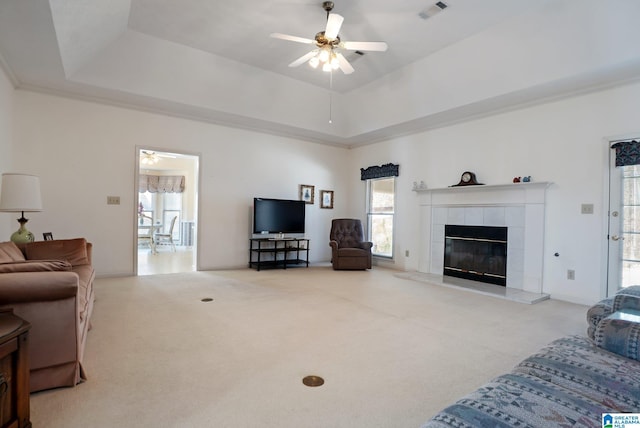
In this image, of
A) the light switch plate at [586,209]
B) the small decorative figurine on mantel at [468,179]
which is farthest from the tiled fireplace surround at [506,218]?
the light switch plate at [586,209]

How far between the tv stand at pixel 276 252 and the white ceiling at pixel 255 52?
2.34 m

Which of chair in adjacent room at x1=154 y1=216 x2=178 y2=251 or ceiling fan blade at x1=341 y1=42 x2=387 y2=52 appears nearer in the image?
ceiling fan blade at x1=341 y1=42 x2=387 y2=52

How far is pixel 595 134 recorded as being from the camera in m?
4.25

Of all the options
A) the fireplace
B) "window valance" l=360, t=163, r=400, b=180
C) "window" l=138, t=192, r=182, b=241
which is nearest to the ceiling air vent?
"window valance" l=360, t=163, r=400, b=180

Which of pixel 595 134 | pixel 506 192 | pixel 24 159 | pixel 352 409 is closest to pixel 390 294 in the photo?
pixel 506 192

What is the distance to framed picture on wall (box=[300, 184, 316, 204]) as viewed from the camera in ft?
23.9

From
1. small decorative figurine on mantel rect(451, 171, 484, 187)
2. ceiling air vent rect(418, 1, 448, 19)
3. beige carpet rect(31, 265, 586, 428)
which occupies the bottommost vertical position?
beige carpet rect(31, 265, 586, 428)

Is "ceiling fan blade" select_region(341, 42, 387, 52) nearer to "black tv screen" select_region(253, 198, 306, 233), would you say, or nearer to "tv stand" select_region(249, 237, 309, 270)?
"black tv screen" select_region(253, 198, 306, 233)

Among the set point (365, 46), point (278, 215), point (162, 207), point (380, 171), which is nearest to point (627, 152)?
point (365, 46)

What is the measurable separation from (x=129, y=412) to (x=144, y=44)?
485 cm

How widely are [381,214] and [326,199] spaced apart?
1.32 metres

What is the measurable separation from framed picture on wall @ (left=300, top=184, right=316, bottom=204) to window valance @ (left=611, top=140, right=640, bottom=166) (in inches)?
201

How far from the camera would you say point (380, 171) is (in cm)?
709

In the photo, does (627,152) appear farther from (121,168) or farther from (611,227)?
(121,168)
